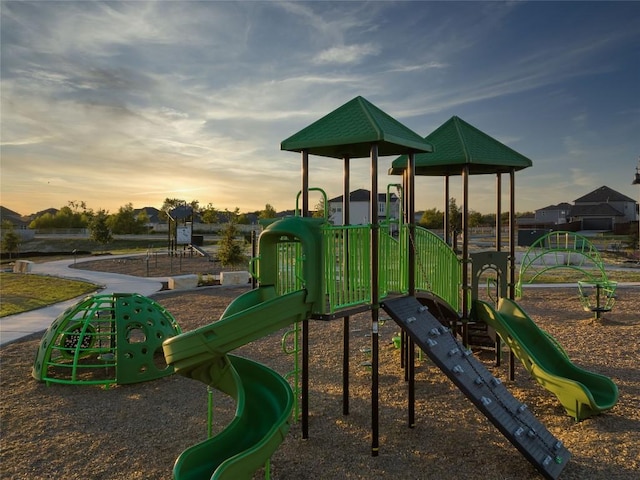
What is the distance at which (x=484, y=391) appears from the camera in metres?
5.92

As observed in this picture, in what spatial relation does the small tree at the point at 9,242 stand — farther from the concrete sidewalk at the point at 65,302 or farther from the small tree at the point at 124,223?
the small tree at the point at 124,223

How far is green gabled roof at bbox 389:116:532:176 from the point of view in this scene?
8.52 metres

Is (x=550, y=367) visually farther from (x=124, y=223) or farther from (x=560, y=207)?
(x=560, y=207)

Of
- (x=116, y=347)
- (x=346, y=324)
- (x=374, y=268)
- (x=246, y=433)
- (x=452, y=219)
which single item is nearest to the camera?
(x=246, y=433)

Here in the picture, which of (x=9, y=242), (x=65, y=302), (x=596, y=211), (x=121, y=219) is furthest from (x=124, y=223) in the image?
(x=596, y=211)

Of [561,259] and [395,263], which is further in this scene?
[561,259]

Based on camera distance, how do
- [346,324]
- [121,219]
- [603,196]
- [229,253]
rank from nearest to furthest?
[346,324] → [229,253] → [121,219] → [603,196]

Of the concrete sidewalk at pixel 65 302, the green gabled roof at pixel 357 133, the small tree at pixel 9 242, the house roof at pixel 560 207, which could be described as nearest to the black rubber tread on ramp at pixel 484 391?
the green gabled roof at pixel 357 133

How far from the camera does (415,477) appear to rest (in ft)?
17.0

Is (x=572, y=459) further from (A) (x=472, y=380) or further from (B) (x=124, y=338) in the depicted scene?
(B) (x=124, y=338)

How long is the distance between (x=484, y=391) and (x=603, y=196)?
10150 centimetres

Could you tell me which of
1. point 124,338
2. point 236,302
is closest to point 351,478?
point 236,302

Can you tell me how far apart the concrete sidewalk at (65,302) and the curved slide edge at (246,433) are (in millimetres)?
8411

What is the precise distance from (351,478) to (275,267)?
8.80 feet
